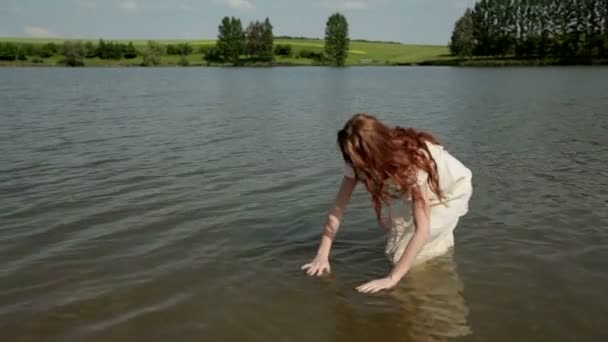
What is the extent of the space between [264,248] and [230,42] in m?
144


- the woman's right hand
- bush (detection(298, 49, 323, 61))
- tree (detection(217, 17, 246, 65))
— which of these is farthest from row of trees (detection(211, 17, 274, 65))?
the woman's right hand

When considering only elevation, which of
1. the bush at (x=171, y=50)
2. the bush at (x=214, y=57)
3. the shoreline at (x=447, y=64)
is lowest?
the shoreline at (x=447, y=64)

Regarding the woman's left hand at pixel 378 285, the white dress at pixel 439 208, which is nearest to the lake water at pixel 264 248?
the woman's left hand at pixel 378 285

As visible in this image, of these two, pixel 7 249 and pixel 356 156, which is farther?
pixel 7 249

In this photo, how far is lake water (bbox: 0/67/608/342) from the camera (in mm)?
5664

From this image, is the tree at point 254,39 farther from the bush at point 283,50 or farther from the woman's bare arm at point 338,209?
the woman's bare arm at point 338,209

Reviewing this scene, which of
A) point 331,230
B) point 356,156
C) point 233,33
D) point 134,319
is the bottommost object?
point 134,319

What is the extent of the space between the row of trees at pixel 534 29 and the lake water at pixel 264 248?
4200 inches

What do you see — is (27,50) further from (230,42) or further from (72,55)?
(230,42)

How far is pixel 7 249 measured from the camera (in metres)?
7.84

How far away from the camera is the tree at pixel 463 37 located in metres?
129

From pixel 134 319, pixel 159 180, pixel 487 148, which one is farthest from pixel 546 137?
pixel 134 319

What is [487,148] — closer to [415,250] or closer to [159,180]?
[159,180]

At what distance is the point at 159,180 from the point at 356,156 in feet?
26.6
